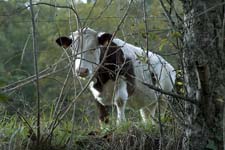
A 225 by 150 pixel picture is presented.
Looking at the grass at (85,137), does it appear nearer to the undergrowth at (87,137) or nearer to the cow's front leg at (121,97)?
the undergrowth at (87,137)

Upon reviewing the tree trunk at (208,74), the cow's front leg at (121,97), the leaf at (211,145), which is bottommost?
the cow's front leg at (121,97)

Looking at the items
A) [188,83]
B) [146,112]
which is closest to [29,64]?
[146,112]


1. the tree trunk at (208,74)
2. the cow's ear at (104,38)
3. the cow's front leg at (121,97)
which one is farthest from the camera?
the cow's front leg at (121,97)

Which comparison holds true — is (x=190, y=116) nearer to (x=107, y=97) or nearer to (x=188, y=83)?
(x=188, y=83)

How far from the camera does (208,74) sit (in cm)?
306

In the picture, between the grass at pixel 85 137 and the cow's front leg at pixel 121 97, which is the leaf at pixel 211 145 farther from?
the cow's front leg at pixel 121 97

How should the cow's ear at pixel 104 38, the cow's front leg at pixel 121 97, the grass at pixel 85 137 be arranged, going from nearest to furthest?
the grass at pixel 85 137 → the cow's ear at pixel 104 38 → the cow's front leg at pixel 121 97

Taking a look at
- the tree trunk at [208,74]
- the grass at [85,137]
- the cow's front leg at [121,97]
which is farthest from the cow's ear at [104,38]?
the tree trunk at [208,74]

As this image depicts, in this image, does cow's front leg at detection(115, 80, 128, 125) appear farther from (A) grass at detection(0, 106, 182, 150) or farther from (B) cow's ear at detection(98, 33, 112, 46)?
(A) grass at detection(0, 106, 182, 150)

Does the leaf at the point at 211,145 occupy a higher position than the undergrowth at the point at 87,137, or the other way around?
the leaf at the point at 211,145

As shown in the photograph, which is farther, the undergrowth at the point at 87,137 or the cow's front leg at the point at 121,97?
the cow's front leg at the point at 121,97

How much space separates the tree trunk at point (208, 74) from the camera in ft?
10.1

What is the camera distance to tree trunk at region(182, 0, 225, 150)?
309cm

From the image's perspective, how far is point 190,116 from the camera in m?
3.20
